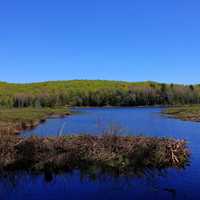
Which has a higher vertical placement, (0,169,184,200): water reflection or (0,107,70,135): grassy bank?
(0,107,70,135): grassy bank

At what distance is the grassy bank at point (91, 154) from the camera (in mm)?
23531

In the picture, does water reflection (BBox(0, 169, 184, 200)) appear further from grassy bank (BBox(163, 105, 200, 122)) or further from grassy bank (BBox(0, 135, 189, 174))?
grassy bank (BBox(163, 105, 200, 122))

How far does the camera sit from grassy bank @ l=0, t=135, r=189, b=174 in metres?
23.5

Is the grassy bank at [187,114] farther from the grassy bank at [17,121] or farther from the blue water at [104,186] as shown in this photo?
the blue water at [104,186]

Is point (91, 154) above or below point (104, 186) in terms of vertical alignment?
above

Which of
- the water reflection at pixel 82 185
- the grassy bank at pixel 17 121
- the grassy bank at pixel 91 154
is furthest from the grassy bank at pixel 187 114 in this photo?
the water reflection at pixel 82 185

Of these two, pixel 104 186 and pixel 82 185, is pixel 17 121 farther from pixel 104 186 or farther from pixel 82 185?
pixel 104 186

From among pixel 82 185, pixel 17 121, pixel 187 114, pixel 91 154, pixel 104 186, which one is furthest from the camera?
pixel 187 114

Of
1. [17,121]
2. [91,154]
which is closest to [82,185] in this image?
[91,154]

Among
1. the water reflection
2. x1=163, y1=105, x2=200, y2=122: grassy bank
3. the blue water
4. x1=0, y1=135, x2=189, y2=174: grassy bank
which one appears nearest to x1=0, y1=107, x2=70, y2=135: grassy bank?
x1=0, y1=135, x2=189, y2=174: grassy bank

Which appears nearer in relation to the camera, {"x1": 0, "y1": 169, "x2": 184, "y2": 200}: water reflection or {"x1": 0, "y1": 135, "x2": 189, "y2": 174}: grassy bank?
{"x1": 0, "y1": 169, "x2": 184, "y2": 200}: water reflection

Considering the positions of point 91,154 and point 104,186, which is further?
point 91,154

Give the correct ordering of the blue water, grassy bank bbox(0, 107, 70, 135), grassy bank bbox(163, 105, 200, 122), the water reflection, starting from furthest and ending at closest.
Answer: grassy bank bbox(163, 105, 200, 122)
grassy bank bbox(0, 107, 70, 135)
the water reflection
the blue water

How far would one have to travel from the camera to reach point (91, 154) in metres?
24.0
